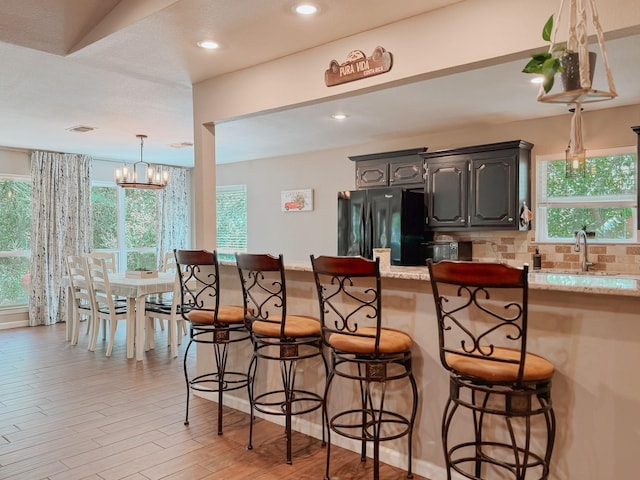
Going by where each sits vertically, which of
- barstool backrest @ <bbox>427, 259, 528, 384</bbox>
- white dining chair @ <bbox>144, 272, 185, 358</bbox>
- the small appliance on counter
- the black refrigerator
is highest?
the black refrigerator

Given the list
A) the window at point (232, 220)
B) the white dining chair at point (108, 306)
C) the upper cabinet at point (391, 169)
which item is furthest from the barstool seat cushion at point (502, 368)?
the window at point (232, 220)

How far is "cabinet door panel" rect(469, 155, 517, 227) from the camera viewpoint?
4738mm

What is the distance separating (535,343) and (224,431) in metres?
2.01

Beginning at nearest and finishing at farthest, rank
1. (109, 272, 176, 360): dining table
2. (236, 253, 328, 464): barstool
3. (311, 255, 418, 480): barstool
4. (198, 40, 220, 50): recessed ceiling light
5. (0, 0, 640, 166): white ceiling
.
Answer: (311, 255, 418, 480): barstool → (0, 0, 640, 166): white ceiling → (236, 253, 328, 464): barstool → (198, 40, 220, 50): recessed ceiling light → (109, 272, 176, 360): dining table

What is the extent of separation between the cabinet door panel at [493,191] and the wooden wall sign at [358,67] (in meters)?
2.55

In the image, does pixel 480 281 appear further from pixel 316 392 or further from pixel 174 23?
pixel 174 23

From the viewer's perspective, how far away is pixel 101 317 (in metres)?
5.36

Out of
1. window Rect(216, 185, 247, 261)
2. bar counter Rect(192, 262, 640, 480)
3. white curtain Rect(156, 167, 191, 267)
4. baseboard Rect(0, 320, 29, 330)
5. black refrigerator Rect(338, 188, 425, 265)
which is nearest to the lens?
bar counter Rect(192, 262, 640, 480)

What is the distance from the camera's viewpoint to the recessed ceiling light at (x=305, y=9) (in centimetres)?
245

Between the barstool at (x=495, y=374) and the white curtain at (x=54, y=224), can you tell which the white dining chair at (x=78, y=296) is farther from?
the barstool at (x=495, y=374)

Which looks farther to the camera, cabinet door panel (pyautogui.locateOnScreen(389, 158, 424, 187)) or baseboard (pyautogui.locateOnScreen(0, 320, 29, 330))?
baseboard (pyautogui.locateOnScreen(0, 320, 29, 330))

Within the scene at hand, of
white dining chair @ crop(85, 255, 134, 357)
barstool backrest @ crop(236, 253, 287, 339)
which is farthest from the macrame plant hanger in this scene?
white dining chair @ crop(85, 255, 134, 357)

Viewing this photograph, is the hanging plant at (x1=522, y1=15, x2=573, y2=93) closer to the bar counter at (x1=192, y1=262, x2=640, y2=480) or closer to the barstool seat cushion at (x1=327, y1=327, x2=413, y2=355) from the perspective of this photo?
the bar counter at (x1=192, y1=262, x2=640, y2=480)

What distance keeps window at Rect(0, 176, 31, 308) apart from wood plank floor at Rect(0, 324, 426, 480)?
2619 millimetres
